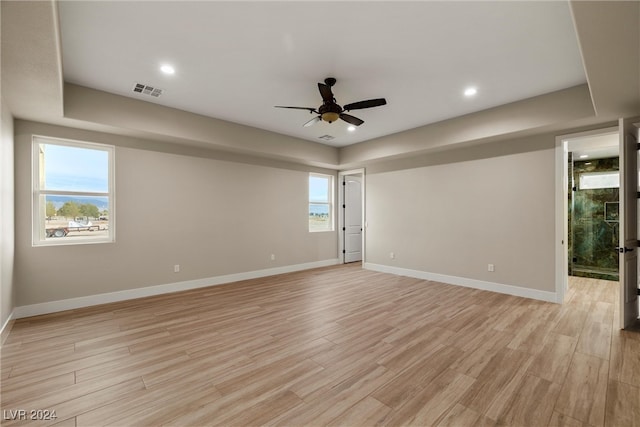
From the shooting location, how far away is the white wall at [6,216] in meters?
2.96

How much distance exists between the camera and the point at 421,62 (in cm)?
307

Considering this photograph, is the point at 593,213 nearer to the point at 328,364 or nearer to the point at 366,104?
the point at 366,104

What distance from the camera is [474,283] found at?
199 inches

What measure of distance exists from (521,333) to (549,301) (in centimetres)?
164

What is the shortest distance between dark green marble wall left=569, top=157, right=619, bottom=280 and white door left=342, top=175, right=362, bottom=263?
188 inches

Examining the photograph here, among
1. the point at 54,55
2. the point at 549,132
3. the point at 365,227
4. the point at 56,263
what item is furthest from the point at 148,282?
the point at 549,132

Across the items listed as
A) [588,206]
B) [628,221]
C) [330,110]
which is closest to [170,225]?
[330,110]

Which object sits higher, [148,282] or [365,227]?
[365,227]

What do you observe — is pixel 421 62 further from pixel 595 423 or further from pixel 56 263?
pixel 56 263

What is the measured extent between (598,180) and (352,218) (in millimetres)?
5441

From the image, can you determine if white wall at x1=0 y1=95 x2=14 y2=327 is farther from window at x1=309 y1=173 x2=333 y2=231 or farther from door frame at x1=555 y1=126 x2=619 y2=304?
door frame at x1=555 y1=126 x2=619 y2=304

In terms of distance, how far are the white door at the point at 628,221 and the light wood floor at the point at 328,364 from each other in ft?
1.04

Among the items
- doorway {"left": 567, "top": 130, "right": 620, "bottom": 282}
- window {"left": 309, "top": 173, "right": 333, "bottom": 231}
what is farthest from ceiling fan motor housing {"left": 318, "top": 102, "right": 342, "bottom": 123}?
doorway {"left": 567, "top": 130, "right": 620, "bottom": 282}

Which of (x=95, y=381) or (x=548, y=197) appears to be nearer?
(x=95, y=381)
